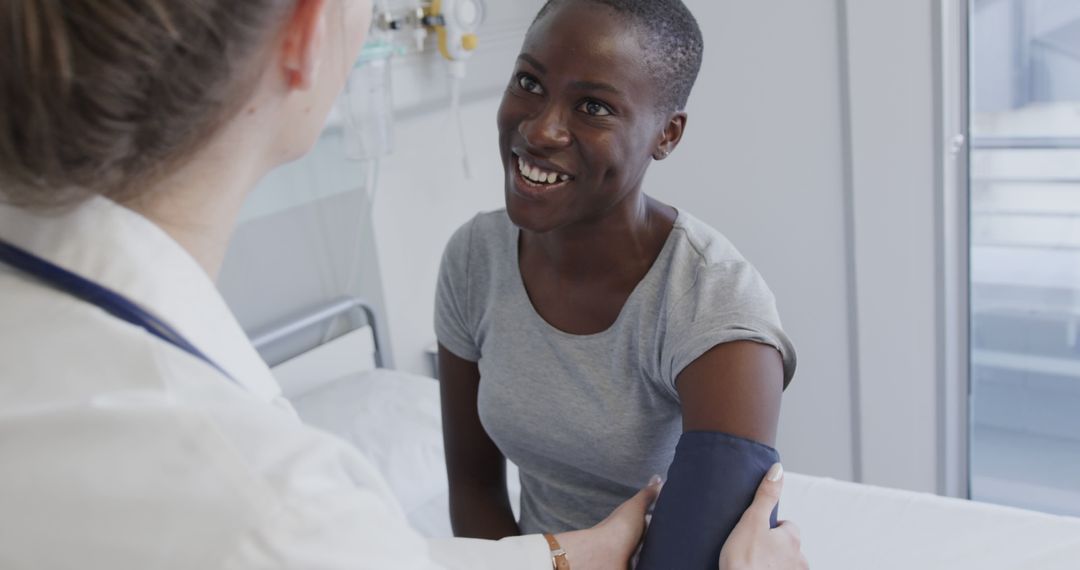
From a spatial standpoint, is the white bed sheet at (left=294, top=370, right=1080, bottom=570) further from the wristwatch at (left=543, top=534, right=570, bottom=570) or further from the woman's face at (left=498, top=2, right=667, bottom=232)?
the woman's face at (left=498, top=2, right=667, bottom=232)

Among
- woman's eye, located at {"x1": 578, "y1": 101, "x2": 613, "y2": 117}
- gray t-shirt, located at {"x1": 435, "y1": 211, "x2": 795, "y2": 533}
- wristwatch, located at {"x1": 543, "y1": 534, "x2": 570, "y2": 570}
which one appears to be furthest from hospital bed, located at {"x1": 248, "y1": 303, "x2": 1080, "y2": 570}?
woman's eye, located at {"x1": 578, "y1": 101, "x2": 613, "y2": 117}

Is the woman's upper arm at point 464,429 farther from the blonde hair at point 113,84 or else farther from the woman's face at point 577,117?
the blonde hair at point 113,84

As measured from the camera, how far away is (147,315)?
616 millimetres

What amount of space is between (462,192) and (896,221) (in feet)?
3.91

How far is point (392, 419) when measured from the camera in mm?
2174

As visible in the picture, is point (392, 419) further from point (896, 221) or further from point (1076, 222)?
point (1076, 222)

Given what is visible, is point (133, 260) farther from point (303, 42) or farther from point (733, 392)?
point (733, 392)

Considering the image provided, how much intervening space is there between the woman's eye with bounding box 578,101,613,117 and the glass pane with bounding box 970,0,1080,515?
1568 mm

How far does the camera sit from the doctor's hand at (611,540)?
1.18 m

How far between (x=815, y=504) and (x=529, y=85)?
98 cm

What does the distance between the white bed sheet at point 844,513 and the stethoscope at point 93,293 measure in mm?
1286

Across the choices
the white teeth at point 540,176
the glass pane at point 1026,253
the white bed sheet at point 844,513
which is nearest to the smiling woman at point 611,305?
the white teeth at point 540,176

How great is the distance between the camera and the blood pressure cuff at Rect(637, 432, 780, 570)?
115 centimetres

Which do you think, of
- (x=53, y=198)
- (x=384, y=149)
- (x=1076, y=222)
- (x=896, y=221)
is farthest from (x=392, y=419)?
(x=1076, y=222)
